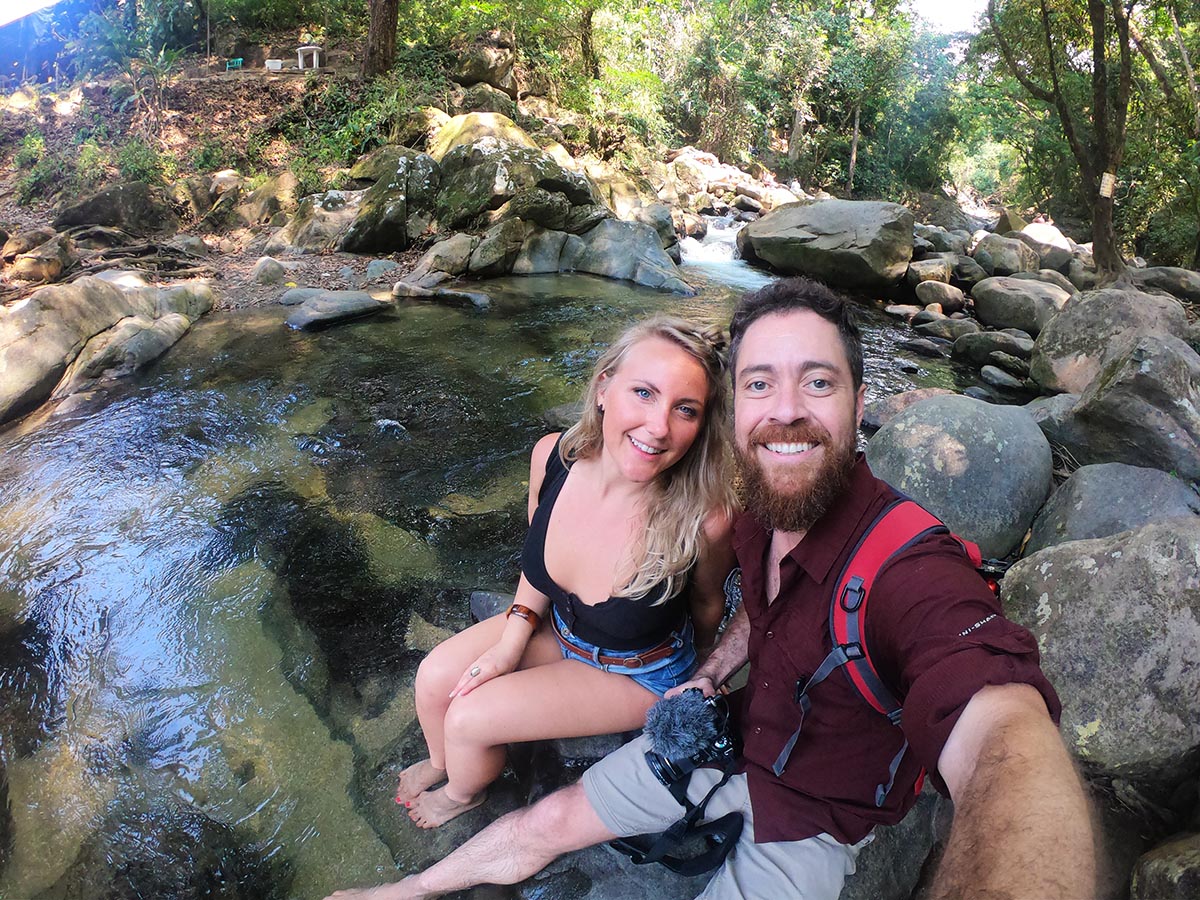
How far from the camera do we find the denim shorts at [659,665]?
215cm

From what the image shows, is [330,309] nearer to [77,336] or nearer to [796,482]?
[77,336]

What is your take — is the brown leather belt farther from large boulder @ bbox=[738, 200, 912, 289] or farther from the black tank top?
large boulder @ bbox=[738, 200, 912, 289]

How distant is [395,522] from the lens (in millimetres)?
4320

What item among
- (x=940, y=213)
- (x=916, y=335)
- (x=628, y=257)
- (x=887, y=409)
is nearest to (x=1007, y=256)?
(x=916, y=335)

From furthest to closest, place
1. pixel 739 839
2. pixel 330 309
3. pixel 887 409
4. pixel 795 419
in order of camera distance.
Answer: pixel 330 309 < pixel 887 409 < pixel 739 839 < pixel 795 419

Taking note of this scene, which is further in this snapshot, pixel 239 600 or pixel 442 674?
pixel 239 600

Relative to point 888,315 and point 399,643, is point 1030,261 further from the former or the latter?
point 399,643

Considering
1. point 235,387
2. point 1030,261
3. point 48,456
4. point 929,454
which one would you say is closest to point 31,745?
point 48,456

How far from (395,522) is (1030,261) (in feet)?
45.5

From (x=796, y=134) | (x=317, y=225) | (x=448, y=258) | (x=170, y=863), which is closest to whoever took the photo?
(x=170, y=863)

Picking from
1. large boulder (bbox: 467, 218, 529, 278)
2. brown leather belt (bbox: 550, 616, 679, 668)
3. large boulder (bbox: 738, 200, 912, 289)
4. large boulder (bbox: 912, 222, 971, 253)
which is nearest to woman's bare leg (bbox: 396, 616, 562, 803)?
brown leather belt (bbox: 550, 616, 679, 668)

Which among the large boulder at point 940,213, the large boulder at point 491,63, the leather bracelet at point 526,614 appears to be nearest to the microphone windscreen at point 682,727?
the leather bracelet at point 526,614

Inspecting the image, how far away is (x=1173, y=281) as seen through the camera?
38.4 ft

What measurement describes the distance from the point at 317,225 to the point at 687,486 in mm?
11267
